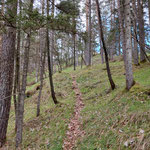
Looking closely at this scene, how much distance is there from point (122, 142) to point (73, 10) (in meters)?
6.08

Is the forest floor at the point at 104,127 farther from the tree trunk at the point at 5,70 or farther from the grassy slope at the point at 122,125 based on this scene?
the tree trunk at the point at 5,70

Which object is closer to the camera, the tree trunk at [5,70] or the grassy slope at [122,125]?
the grassy slope at [122,125]

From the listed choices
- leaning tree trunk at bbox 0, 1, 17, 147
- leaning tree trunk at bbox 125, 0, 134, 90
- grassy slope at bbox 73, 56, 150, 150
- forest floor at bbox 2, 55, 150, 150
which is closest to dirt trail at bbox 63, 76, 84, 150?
forest floor at bbox 2, 55, 150, 150

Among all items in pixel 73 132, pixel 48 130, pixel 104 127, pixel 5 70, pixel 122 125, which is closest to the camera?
pixel 122 125

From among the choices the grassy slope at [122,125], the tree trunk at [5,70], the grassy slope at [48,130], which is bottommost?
the grassy slope at [48,130]

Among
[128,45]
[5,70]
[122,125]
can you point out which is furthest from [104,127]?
[5,70]

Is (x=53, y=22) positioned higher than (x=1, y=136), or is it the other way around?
(x=53, y=22)

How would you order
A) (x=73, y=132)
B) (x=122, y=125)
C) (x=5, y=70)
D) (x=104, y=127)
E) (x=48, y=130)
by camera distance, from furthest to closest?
1. (x=48, y=130)
2. (x=73, y=132)
3. (x=5, y=70)
4. (x=104, y=127)
5. (x=122, y=125)

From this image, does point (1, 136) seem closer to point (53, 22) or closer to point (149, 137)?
point (53, 22)

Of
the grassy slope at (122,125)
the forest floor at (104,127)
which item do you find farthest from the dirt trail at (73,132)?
the grassy slope at (122,125)

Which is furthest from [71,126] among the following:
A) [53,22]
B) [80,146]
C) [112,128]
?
[53,22]

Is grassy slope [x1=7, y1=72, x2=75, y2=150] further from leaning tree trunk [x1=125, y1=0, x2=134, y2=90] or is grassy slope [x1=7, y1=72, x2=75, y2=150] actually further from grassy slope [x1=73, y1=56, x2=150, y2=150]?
leaning tree trunk [x1=125, y1=0, x2=134, y2=90]

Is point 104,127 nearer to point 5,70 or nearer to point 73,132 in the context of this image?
point 73,132

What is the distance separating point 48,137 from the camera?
5.42 meters
